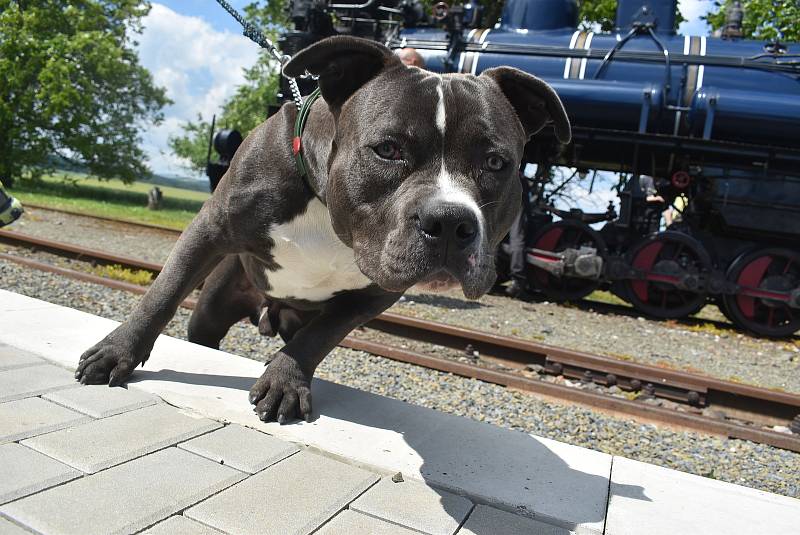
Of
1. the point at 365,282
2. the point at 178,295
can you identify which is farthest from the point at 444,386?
the point at 178,295

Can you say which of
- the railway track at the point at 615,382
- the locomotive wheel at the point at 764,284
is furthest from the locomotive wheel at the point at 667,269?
the railway track at the point at 615,382

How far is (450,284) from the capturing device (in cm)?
205

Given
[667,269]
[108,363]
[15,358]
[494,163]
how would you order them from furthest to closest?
[667,269] < [15,358] < [108,363] < [494,163]

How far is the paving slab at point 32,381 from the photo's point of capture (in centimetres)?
243

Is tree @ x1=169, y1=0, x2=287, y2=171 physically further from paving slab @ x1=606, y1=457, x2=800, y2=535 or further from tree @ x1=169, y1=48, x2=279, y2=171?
paving slab @ x1=606, y1=457, x2=800, y2=535

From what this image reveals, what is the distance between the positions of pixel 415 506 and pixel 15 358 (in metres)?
1.87

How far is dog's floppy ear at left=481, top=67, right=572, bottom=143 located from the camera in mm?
2514

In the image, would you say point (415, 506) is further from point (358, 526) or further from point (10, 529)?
point (10, 529)

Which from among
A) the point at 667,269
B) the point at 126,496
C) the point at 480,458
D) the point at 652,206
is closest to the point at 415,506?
the point at 480,458

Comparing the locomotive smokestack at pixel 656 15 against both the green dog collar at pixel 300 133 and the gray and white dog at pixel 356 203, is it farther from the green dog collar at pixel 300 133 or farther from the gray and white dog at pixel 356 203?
the green dog collar at pixel 300 133

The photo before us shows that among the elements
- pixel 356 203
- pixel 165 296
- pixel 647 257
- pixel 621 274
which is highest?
pixel 356 203

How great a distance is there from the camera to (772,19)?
638 inches

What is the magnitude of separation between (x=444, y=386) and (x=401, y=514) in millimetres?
2542

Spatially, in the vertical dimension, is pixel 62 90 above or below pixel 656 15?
below
